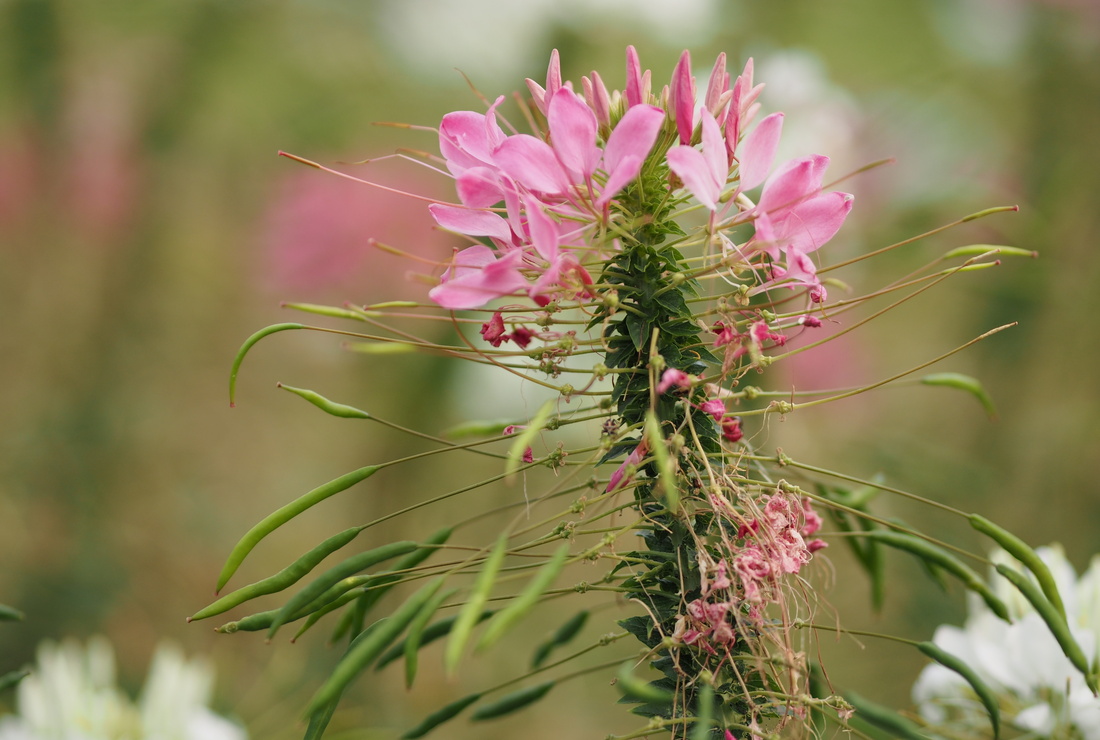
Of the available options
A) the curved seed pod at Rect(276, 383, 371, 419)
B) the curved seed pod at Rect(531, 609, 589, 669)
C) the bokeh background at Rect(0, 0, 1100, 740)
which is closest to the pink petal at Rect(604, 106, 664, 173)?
the curved seed pod at Rect(276, 383, 371, 419)

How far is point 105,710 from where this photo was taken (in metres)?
0.71

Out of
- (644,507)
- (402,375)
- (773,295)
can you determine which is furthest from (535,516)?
(644,507)

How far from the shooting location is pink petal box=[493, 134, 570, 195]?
15.6 inches

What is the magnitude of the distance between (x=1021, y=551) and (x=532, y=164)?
32 cm

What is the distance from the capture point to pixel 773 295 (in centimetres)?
80

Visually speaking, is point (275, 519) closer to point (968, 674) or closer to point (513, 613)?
point (513, 613)

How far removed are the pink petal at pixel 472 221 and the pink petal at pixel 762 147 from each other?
0.45ft

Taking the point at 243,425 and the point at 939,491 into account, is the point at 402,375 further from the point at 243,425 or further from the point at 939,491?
the point at 243,425

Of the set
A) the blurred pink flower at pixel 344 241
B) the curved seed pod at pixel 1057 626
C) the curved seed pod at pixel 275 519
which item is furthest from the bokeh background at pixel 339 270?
the curved seed pod at pixel 1057 626

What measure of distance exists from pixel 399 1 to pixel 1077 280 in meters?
2.01

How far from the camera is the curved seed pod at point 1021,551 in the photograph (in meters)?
0.40

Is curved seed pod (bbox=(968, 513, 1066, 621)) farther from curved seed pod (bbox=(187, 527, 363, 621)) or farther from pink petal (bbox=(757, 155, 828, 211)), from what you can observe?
curved seed pod (bbox=(187, 527, 363, 621))

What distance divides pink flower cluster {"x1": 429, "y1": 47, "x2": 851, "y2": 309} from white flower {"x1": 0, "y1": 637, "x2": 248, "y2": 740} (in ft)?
1.73

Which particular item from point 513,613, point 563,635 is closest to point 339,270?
point 563,635
